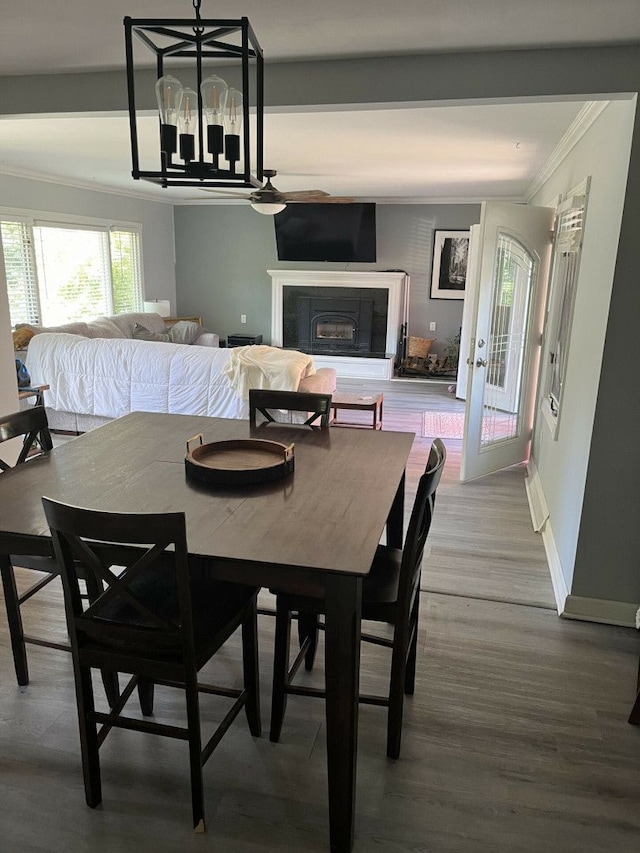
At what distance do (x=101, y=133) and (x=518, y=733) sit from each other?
15.8 feet

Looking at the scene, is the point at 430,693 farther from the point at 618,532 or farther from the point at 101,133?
the point at 101,133

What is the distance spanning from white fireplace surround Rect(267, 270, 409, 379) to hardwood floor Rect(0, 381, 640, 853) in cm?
603

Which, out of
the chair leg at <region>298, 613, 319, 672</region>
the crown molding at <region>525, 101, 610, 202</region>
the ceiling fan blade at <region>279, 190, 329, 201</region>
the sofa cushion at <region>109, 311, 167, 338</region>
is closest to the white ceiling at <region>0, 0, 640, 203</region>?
the crown molding at <region>525, 101, 610, 202</region>

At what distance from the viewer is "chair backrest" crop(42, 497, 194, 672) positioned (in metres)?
1.50

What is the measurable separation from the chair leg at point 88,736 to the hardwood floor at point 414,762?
0.19ft

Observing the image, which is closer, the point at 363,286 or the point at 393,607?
the point at 393,607

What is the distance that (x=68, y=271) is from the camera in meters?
7.43

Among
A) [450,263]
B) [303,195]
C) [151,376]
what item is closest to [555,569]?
[151,376]

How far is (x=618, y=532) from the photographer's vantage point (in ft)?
9.06

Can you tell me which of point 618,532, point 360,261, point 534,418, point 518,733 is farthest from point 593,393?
point 360,261

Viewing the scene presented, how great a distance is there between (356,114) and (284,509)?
2.91m

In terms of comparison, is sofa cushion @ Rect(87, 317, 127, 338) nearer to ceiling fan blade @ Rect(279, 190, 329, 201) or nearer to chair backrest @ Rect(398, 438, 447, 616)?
ceiling fan blade @ Rect(279, 190, 329, 201)

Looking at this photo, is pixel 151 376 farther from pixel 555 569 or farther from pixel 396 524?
pixel 555 569

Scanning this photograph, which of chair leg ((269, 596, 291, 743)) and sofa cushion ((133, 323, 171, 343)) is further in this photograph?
sofa cushion ((133, 323, 171, 343))
